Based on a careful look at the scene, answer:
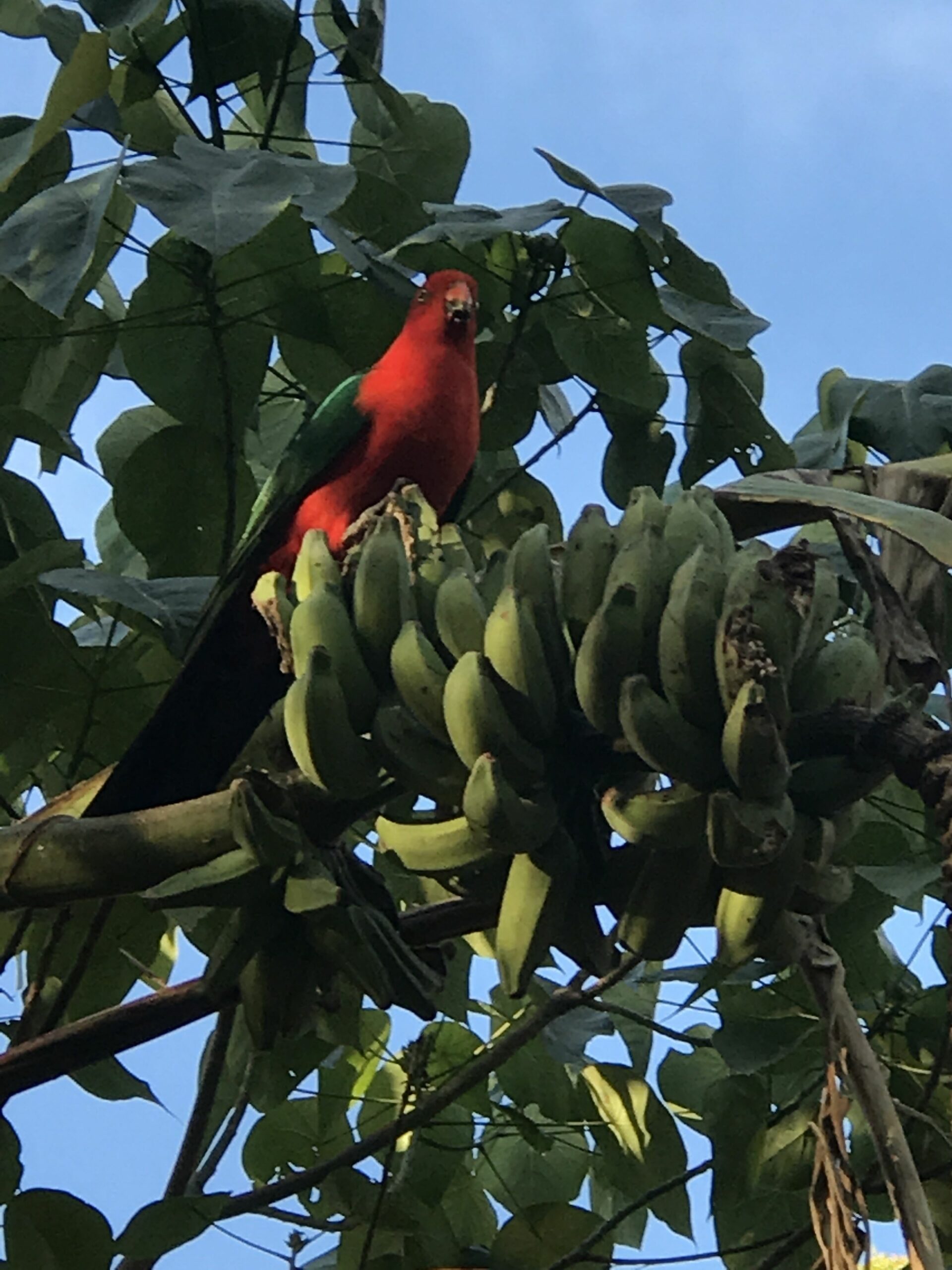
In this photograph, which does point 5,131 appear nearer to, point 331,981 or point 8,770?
point 8,770

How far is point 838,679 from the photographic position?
1058 mm

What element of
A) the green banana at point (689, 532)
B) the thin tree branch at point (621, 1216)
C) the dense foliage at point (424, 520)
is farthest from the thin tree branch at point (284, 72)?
the thin tree branch at point (621, 1216)

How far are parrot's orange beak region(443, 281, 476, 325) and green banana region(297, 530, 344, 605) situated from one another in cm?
83

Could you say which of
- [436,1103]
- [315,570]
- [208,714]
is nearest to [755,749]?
[315,570]

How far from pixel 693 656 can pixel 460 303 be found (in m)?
1.23

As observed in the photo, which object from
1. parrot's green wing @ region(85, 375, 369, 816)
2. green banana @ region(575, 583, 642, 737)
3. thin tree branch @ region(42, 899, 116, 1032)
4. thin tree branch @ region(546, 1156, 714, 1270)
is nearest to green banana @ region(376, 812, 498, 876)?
green banana @ region(575, 583, 642, 737)

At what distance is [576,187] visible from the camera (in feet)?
6.04

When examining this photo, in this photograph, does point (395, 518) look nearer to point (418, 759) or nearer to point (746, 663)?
point (418, 759)

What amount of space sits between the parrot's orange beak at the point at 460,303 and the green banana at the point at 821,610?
3.52ft

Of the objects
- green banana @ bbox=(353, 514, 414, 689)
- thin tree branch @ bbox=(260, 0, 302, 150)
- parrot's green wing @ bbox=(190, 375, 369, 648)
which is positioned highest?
thin tree branch @ bbox=(260, 0, 302, 150)

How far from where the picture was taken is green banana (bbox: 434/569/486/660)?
1.15 meters

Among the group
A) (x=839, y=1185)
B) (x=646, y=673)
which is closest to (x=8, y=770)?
(x=646, y=673)

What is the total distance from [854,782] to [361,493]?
1.29 meters

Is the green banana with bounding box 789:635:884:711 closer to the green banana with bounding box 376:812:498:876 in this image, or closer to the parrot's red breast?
the green banana with bounding box 376:812:498:876
